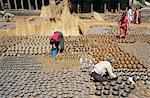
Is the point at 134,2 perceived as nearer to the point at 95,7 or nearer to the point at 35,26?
the point at 95,7

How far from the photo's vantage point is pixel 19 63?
9.34 m

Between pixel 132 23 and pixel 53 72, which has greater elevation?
pixel 132 23

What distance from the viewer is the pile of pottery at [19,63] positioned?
29.3 ft

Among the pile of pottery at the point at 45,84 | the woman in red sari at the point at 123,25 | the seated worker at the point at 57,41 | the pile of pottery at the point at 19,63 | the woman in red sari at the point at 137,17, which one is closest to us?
the pile of pottery at the point at 45,84

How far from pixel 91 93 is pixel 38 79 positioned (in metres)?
1.88

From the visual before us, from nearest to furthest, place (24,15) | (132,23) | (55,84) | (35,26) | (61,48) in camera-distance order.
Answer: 1. (55,84)
2. (61,48)
3. (35,26)
4. (132,23)
5. (24,15)

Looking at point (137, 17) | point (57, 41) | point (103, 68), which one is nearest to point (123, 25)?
point (57, 41)

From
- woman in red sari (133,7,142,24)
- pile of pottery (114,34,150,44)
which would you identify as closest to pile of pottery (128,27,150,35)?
pile of pottery (114,34,150,44)

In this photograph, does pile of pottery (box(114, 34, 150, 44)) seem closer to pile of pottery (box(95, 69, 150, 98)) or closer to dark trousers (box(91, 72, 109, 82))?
pile of pottery (box(95, 69, 150, 98))

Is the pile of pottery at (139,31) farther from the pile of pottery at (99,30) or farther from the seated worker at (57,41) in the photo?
the seated worker at (57,41)

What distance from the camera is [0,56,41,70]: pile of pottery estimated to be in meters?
8.93

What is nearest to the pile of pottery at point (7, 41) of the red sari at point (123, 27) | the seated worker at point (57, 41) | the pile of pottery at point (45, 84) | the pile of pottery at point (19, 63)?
the pile of pottery at point (19, 63)

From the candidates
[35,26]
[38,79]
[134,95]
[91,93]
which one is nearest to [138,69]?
[134,95]

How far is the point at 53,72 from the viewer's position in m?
8.38
